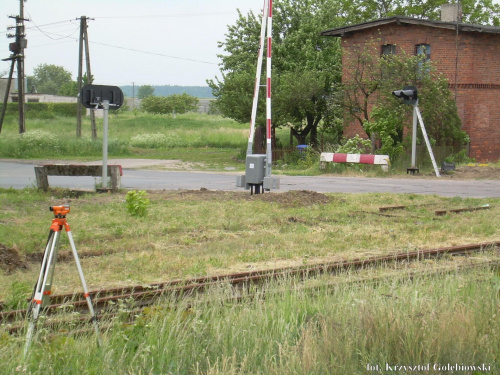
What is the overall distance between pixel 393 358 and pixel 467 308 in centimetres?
110

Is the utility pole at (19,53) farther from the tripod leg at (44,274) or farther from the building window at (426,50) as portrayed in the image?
the tripod leg at (44,274)

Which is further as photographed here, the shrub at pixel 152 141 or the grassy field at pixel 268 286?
the shrub at pixel 152 141

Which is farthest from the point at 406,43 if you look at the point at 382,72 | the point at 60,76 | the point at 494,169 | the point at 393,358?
the point at 60,76

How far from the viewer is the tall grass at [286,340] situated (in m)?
4.91

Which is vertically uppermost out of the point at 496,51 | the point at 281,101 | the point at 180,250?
the point at 496,51

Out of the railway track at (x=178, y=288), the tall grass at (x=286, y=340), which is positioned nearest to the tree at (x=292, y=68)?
the railway track at (x=178, y=288)

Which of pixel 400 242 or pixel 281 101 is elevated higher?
pixel 281 101

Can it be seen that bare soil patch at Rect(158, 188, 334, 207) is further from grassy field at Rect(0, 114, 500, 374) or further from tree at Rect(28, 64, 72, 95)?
tree at Rect(28, 64, 72, 95)

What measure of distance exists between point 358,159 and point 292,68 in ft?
40.5

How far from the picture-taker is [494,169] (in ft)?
84.8

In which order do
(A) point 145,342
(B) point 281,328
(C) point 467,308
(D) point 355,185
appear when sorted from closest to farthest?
(A) point 145,342 < (B) point 281,328 < (C) point 467,308 < (D) point 355,185

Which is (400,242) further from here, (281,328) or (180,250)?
(281,328)

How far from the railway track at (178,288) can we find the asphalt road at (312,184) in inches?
359

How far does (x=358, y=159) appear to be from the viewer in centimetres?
2664
